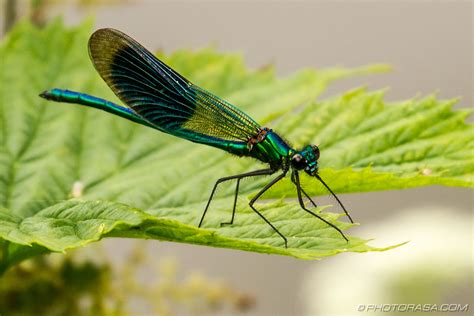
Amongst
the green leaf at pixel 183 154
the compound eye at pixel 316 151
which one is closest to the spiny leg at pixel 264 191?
the green leaf at pixel 183 154

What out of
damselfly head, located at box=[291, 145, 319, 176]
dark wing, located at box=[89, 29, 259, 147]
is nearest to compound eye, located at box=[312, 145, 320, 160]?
damselfly head, located at box=[291, 145, 319, 176]

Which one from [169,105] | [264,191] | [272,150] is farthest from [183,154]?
[264,191]

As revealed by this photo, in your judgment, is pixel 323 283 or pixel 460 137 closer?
pixel 460 137

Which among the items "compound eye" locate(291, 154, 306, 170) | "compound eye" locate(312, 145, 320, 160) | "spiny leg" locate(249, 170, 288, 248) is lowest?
"spiny leg" locate(249, 170, 288, 248)

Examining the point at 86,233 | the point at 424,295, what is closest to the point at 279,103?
the point at 424,295

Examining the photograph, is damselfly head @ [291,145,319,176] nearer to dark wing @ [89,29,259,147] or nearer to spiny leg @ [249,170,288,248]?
spiny leg @ [249,170,288,248]

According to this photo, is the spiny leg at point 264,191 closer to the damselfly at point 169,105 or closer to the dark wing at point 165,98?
the damselfly at point 169,105

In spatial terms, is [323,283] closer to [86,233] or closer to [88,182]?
[88,182]
